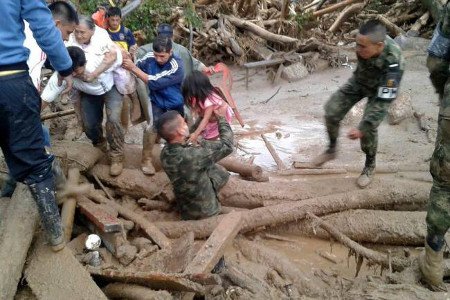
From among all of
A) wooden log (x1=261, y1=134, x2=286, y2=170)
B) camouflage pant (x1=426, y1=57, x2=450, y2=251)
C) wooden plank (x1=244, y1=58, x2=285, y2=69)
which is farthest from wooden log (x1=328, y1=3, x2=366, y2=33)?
camouflage pant (x1=426, y1=57, x2=450, y2=251)

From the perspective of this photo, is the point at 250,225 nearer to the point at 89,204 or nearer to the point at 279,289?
the point at 279,289

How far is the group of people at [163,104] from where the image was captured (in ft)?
9.60

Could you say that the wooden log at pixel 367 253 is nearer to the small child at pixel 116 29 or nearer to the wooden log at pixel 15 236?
the wooden log at pixel 15 236

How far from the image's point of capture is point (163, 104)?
4848mm

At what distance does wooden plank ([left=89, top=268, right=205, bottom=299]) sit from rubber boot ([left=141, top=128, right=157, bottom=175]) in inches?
67.3

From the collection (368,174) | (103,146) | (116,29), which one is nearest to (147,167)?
(103,146)

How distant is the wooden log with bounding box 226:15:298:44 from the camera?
38.1 feet

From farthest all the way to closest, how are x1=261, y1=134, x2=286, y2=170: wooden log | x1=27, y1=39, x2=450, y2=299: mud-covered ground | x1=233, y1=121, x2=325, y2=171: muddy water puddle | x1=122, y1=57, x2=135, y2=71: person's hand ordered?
x1=233, y1=121, x2=325, y2=171: muddy water puddle
x1=261, y1=134, x2=286, y2=170: wooden log
x1=122, y1=57, x2=135, y2=71: person's hand
x1=27, y1=39, x2=450, y2=299: mud-covered ground

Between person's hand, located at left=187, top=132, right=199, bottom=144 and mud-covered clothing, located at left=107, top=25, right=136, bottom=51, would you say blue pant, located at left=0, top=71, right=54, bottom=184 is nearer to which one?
person's hand, located at left=187, top=132, right=199, bottom=144

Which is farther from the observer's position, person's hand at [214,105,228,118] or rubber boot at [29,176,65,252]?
person's hand at [214,105,228,118]

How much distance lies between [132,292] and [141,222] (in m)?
1.09

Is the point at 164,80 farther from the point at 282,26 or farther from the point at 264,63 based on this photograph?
the point at 282,26

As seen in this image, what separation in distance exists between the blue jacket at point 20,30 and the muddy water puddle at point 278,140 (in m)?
3.68

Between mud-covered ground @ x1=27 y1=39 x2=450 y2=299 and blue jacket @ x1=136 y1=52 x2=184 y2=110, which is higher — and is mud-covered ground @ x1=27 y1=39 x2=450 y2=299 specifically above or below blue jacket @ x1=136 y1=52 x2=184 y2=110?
below
